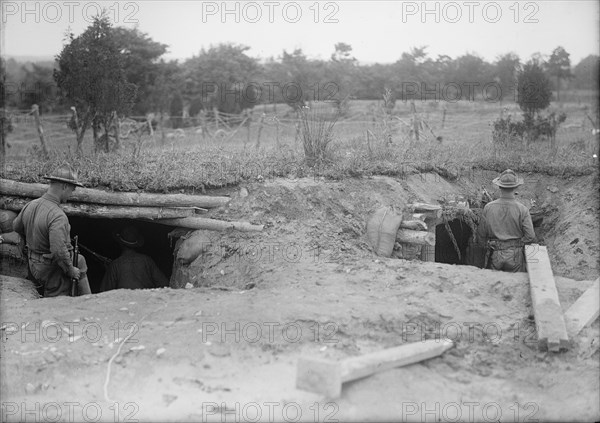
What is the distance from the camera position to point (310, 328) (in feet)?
17.1

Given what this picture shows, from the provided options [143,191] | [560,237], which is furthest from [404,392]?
[560,237]

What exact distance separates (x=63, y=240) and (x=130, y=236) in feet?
5.53

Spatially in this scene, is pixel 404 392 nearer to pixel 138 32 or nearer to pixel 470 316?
pixel 470 316

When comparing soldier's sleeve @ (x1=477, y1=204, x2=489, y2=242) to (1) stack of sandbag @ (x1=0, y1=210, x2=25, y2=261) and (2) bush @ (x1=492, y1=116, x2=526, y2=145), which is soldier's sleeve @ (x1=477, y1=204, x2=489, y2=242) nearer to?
(2) bush @ (x1=492, y1=116, x2=526, y2=145)

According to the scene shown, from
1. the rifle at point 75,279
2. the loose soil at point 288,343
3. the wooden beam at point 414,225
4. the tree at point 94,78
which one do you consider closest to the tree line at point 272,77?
the tree at point 94,78

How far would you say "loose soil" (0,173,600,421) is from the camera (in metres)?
4.31

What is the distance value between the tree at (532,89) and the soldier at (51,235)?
36.2ft

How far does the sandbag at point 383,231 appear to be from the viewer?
303 inches

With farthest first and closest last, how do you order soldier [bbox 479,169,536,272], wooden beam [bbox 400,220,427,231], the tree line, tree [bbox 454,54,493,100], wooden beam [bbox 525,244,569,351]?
tree [bbox 454,54,493,100], the tree line, soldier [bbox 479,169,536,272], wooden beam [bbox 400,220,427,231], wooden beam [bbox 525,244,569,351]

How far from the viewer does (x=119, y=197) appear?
7762 millimetres

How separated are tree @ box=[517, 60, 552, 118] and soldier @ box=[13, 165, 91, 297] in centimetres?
1104

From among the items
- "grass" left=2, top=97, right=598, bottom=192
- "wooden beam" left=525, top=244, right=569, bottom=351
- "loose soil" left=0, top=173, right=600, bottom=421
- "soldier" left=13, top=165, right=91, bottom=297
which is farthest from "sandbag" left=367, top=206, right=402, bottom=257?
"soldier" left=13, top=165, right=91, bottom=297

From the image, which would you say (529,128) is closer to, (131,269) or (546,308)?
(546,308)

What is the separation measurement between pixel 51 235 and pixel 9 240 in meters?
1.16
